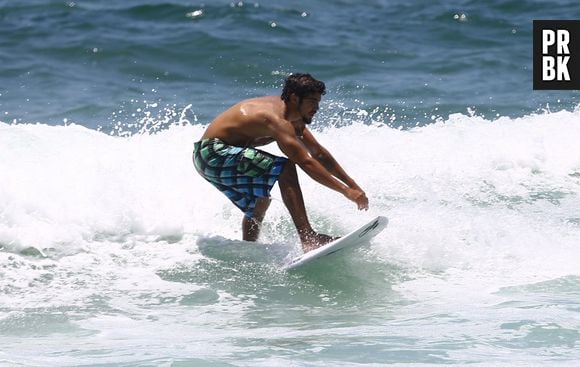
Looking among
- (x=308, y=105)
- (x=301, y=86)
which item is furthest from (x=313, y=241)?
(x=301, y=86)

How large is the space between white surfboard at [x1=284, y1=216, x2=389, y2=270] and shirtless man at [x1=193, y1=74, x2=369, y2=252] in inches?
3.6

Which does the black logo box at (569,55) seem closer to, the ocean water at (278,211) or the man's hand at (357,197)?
A: the ocean water at (278,211)

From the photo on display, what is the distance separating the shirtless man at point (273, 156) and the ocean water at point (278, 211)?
0.52 m

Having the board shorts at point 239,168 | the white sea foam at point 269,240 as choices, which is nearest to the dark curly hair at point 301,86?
the board shorts at point 239,168

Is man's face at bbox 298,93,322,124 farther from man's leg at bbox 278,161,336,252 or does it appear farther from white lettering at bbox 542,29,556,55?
white lettering at bbox 542,29,556,55

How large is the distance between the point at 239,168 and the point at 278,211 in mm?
1480

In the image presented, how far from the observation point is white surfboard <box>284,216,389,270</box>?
649cm

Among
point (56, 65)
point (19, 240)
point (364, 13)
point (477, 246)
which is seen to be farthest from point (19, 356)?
point (364, 13)

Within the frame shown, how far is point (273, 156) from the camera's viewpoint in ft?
21.6

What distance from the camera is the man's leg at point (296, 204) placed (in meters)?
6.61

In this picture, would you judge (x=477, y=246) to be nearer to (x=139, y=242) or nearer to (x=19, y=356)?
(x=139, y=242)

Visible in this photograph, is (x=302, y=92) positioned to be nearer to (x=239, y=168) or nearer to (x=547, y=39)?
(x=239, y=168)

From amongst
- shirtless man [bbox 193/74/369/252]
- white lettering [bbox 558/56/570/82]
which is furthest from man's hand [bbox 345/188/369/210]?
white lettering [bbox 558/56/570/82]

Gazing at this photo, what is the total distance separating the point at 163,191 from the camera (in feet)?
27.9
